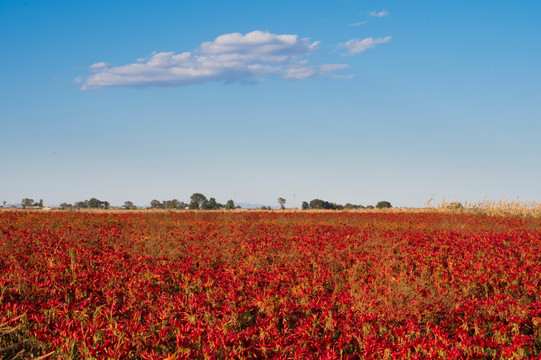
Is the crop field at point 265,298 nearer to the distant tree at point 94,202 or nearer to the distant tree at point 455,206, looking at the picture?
the distant tree at point 455,206

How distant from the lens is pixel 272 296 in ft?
18.0

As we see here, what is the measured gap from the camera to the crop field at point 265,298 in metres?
3.57

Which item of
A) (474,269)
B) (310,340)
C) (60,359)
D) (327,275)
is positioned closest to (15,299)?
(60,359)

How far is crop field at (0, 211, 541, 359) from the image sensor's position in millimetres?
3566

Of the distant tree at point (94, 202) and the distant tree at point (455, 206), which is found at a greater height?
the distant tree at point (94, 202)

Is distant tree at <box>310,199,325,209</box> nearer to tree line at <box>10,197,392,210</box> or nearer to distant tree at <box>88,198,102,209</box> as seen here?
tree line at <box>10,197,392,210</box>

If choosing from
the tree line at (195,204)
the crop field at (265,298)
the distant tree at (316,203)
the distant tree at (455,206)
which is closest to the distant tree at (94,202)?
the tree line at (195,204)

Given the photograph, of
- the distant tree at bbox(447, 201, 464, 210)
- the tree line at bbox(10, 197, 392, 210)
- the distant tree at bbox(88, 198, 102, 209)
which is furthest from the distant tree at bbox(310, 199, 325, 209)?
the distant tree at bbox(88, 198, 102, 209)

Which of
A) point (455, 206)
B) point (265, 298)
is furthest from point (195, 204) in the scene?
point (265, 298)

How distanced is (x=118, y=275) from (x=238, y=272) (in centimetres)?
179

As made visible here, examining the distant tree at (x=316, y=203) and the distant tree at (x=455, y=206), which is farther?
the distant tree at (x=316, y=203)

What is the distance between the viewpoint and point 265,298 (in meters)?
5.22

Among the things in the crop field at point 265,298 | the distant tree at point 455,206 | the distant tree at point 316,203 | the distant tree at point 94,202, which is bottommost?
the crop field at point 265,298

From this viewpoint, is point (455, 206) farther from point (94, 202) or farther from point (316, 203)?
point (94, 202)
